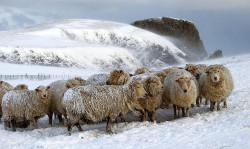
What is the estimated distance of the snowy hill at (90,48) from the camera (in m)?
65.5

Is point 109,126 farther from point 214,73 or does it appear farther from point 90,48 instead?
point 90,48

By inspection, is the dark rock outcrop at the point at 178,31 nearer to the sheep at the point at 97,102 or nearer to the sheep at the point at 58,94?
A: the sheep at the point at 58,94

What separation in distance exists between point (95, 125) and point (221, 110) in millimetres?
5048

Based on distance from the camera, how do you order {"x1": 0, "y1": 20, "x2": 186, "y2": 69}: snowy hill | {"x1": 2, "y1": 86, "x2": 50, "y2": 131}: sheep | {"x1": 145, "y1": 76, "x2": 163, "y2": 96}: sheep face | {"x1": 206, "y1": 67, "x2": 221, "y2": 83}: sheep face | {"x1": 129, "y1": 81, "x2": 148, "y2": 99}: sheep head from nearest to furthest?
{"x1": 129, "y1": 81, "x2": 148, "y2": 99}: sheep head → {"x1": 145, "y1": 76, "x2": 163, "y2": 96}: sheep face → {"x1": 206, "y1": 67, "x2": 221, "y2": 83}: sheep face → {"x1": 2, "y1": 86, "x2": 50, "y2": 131}: sheep → {"x1": 0, "y1": 20, "x2": 186, "y2": 69}: snowy hill

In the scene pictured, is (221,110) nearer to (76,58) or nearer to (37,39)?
(76,58)

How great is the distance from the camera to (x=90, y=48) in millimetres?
79688

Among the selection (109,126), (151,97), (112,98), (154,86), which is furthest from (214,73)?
(109,126)

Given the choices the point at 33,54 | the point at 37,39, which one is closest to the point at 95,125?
the point at 33,54

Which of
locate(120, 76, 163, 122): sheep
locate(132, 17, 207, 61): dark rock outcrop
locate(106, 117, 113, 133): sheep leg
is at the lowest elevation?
locate(106, 117, 113, 133): sheep leg

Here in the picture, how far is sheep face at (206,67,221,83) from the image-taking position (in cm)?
1210

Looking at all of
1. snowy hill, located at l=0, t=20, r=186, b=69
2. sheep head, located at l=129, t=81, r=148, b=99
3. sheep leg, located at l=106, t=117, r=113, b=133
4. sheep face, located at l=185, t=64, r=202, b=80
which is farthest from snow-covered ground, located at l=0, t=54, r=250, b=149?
snowy hill, located at l=0, t=20, r=186, b=69

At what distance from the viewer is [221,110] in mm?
12531

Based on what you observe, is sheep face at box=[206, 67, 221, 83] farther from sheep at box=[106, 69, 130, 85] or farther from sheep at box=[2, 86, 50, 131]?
sheep at box=[2, 86, 50, 131]

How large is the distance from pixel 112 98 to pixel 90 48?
69.8 m
